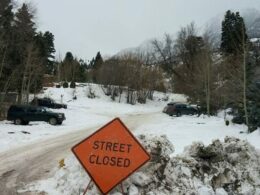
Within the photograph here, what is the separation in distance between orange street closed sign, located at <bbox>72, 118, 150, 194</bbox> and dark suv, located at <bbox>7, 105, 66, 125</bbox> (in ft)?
90.0

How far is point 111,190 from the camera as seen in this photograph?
7766mm

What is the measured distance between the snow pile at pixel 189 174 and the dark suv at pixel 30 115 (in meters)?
24.3

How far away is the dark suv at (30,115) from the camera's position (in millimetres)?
34156

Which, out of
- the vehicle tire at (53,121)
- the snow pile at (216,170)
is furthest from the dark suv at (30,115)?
the snow pile at (216,170)

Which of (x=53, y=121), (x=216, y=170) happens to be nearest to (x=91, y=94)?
(x=53, y=121)

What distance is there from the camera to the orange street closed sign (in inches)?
292

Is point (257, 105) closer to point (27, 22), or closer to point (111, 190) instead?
point (111, 190)

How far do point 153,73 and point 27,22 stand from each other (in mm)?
39576

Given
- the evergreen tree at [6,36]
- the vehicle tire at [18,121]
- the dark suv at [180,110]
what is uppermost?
the evergreen tree at [6,36]

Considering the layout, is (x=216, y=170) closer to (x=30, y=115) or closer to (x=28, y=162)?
(x=28, y=162)

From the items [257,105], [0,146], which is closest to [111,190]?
[0,146]

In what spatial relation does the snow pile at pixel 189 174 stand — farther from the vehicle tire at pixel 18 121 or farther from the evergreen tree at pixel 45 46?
the evergreen tree at pixel 45 46

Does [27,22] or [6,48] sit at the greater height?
[27,22]

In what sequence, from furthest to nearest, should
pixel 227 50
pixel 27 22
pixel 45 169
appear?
pixel 227 50, pixel 27 22, pixel 45 169
